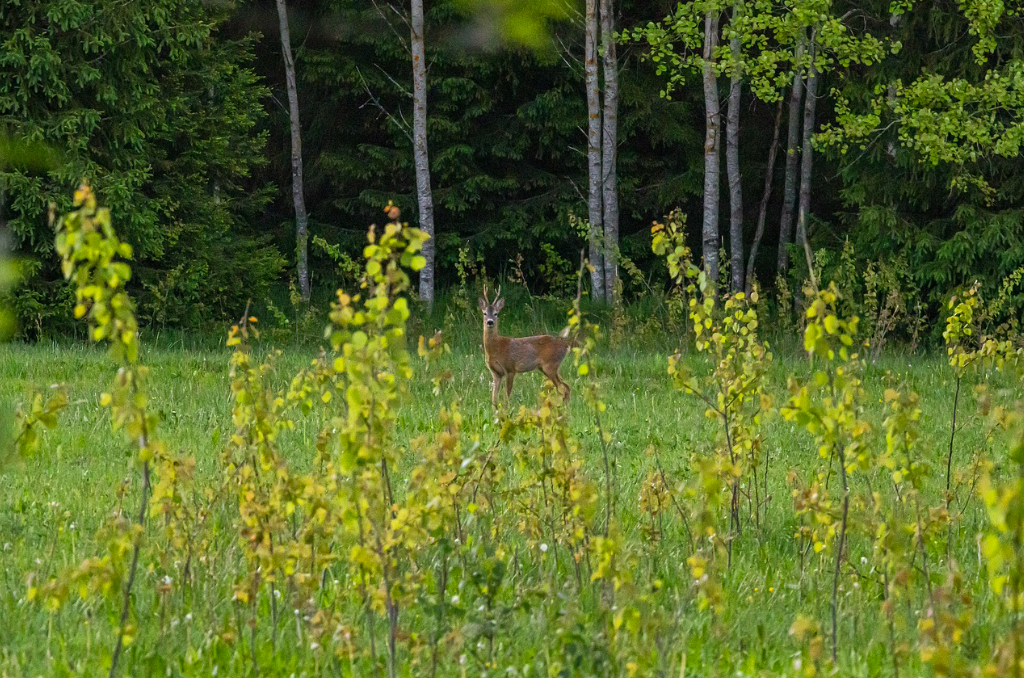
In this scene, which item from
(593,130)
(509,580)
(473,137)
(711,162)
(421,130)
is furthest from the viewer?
(473,137)

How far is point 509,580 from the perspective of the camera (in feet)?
17.8

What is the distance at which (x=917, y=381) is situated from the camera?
470 inches

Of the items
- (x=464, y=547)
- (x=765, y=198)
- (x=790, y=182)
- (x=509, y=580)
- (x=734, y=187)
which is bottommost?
(x=509, y=580)

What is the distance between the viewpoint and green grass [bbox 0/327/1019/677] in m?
4.41

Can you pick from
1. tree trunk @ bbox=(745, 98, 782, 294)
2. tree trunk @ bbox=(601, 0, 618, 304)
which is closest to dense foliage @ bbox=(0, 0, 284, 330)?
tree trunk @ bbox=(601, 0, 618, 304)

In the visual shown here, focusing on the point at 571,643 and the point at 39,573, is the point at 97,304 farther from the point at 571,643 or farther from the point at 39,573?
the point at 39,573

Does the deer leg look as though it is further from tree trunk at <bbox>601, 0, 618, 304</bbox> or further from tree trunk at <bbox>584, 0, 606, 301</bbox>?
tree trunk at <bbox>601, 0, 618, 304</bbox>

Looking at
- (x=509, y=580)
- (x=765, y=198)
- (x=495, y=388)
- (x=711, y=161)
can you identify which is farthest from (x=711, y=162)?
(x=509, y=580)

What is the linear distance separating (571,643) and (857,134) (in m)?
12.0

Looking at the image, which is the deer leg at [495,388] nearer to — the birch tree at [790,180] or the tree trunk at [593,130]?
the tree trunk at [593,130]

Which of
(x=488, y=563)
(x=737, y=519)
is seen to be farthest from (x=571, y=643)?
(x=737, y=519)

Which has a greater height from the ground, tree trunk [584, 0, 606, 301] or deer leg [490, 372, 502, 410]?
tree trunk [584, 0, 606, 301]

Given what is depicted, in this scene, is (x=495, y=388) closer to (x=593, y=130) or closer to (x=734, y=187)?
(x=593, y=130)

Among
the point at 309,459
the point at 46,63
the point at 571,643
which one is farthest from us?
the point at 46,63
